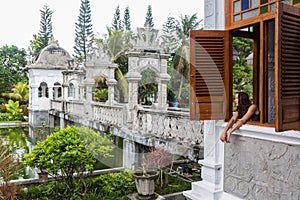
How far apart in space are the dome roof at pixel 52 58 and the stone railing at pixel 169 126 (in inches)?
366

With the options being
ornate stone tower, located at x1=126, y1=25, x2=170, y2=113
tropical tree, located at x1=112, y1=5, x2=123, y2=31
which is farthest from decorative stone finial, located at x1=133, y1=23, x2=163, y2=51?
tropical tree, located at x1=112, y1=5, x2=123, y2=31

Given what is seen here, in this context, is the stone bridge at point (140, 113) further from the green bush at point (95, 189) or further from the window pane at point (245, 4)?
the window pane at point (245, 4)

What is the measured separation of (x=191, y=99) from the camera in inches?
102

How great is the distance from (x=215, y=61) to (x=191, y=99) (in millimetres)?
362

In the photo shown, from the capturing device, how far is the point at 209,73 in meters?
2.54

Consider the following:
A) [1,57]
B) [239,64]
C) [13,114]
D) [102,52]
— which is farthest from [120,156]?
[1,57]

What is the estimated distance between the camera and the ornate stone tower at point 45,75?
47.8 feet

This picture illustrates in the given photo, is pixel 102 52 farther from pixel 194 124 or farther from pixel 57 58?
pixel 57 58

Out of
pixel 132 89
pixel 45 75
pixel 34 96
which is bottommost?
pixel 34 96

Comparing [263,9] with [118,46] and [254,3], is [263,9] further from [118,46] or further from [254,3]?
[118,46]

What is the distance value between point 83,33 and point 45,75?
5.93 m

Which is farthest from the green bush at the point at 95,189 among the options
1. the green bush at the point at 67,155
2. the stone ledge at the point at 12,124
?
the stone ledge at the point at 12,124

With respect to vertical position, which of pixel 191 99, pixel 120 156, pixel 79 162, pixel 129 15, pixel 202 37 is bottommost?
pixel 120 156

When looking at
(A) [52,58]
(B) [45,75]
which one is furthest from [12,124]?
(A) [52,58]
